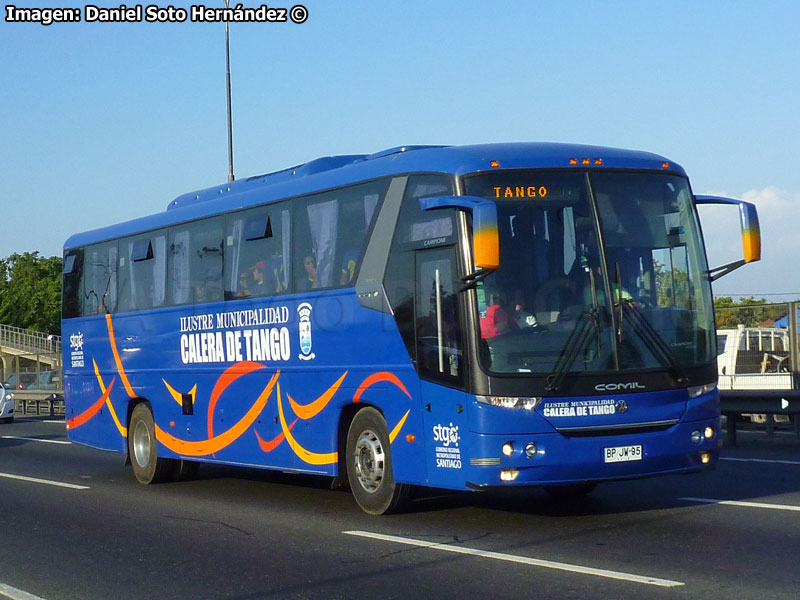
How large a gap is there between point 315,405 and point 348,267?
1.62m

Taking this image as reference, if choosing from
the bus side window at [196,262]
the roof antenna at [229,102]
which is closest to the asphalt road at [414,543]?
the bus side window at [196,262]

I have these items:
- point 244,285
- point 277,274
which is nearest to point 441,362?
point 277,274

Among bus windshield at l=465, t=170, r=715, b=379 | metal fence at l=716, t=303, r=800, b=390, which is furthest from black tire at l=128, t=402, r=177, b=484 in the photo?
metal fence at l=716, t=303, r=800, b=390

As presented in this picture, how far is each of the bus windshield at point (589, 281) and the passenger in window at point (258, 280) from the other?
13.2ft

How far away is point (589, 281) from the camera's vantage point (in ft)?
34.4

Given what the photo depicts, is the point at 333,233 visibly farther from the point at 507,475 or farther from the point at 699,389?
the point at 699,389

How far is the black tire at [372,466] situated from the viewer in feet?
38.0

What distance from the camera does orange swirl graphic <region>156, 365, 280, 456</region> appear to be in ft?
45.7

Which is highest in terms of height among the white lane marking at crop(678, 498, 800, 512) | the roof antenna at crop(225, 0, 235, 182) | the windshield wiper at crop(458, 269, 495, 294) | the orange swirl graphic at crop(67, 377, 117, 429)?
the roof antenna at crop(225, 0, 235, 182)

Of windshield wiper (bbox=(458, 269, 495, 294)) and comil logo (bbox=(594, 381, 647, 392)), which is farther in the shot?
comil logo (bbox=(594, 381, 647, 392))

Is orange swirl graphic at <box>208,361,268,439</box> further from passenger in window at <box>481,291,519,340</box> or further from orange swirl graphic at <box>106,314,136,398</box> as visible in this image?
passenger in window at <box>481,291,519,340</box>

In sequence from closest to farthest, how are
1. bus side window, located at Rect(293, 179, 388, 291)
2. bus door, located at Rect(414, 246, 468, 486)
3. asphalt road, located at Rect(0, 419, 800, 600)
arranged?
asphalt road, located at Rect(0, 419, 800, 600) < bus door, located at Rect(414, 246, 468, 486) < bus side window, located at Rect(293, 179, 388, 291)

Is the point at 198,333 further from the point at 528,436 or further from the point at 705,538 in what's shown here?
the point at 705,538

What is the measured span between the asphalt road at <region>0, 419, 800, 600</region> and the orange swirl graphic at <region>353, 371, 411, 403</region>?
46.9 inches
